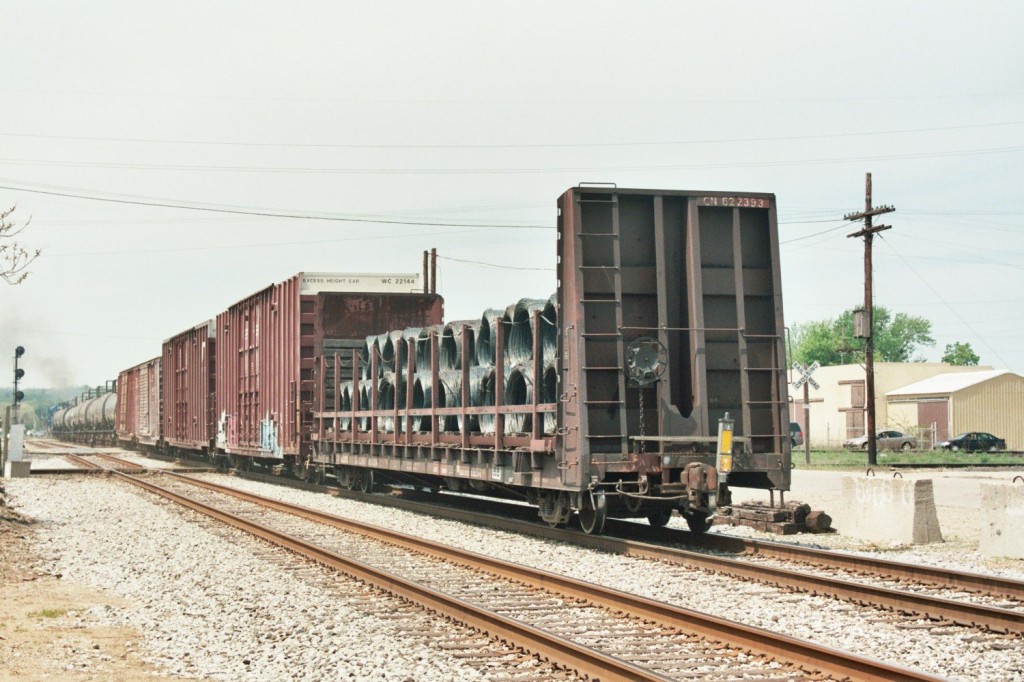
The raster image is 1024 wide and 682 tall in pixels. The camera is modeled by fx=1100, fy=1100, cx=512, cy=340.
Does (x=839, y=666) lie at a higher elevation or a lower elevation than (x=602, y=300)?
lower

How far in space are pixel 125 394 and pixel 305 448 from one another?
3624 centimetres

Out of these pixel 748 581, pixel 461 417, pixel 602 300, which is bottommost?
pixel 748 581

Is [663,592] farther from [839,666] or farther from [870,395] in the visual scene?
[870,395]

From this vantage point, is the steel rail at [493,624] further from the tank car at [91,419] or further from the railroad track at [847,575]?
the tank car at [91,419]

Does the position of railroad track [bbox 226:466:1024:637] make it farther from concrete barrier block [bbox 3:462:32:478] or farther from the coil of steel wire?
concrete barrier block [bbox 3:462:32:478]

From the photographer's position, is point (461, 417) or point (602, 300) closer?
point (602, 300)

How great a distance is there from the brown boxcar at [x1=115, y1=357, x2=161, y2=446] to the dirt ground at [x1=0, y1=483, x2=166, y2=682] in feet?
111

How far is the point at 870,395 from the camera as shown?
3444 centimetres

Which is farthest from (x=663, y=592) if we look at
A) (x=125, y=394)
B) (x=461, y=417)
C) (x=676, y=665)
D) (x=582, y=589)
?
(x=125, y=394)

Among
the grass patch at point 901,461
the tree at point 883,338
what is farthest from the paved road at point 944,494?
the tree at point 883,338

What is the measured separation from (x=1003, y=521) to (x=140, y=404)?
4366 cm

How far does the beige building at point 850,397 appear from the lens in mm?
68125

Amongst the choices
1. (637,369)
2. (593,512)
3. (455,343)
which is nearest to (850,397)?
(455,343)

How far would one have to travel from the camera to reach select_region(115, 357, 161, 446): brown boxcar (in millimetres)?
44750
